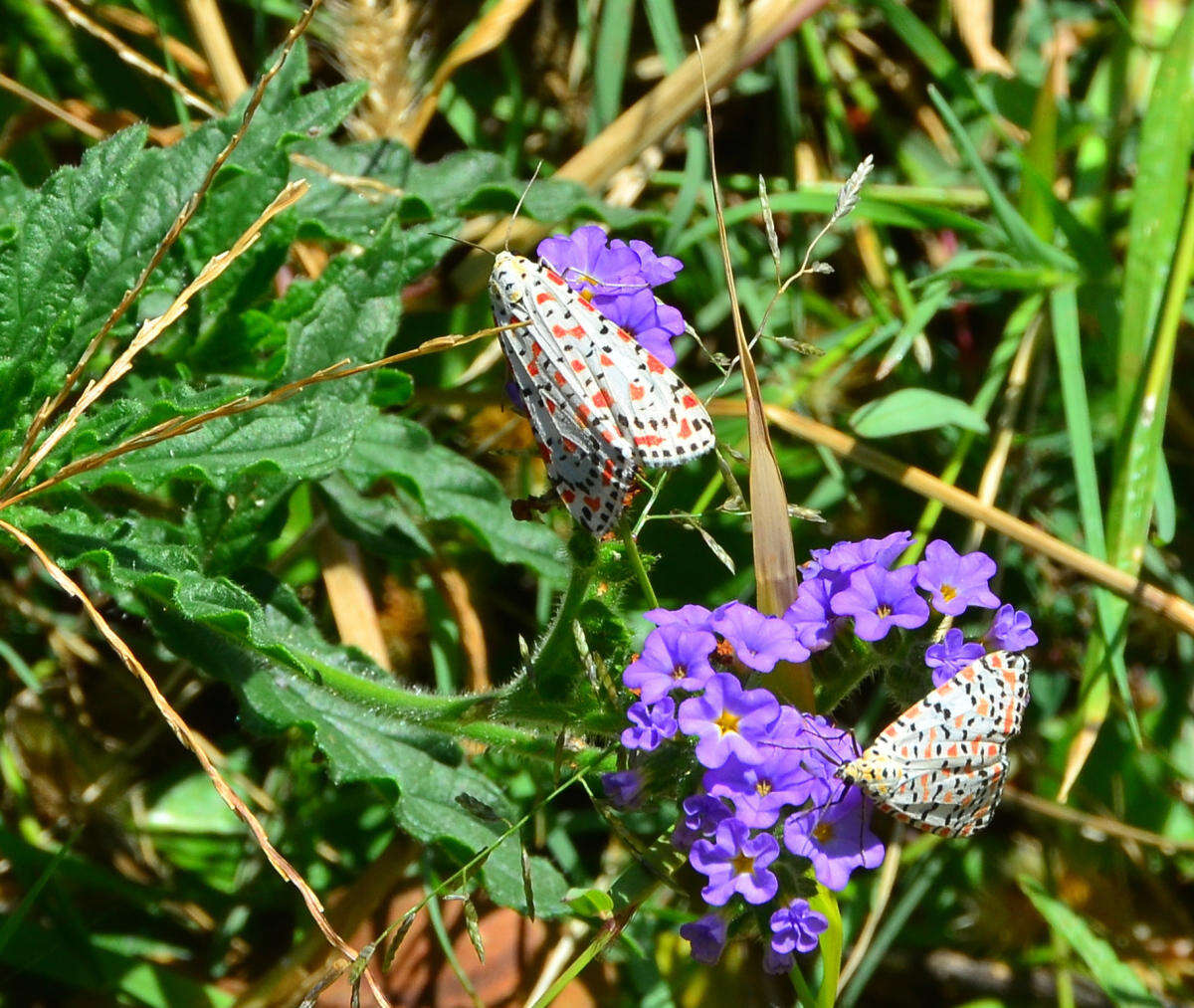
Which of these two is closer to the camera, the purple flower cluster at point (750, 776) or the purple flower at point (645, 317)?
the purple flower cluster at point (750, 776)

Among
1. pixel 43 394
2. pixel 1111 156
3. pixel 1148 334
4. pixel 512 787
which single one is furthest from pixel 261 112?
pixel 1111 156

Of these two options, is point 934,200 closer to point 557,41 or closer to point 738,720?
point 557,41

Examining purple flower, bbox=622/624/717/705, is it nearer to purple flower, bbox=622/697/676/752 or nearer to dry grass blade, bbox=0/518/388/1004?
purple flower, bbox=622/697/676/752

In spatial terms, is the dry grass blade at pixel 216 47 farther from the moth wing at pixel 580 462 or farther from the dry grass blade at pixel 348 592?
the moth wing at pixel 580 462

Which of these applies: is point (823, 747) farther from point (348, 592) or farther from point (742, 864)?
point (348, 592)

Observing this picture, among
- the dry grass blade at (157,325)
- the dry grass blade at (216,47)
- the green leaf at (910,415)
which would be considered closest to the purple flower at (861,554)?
the dry grass blade at (157,325)

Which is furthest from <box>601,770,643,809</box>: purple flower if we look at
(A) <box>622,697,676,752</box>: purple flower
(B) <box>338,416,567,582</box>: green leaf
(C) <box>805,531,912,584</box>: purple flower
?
(B) <box>338,416,567,582</box>: green leaf

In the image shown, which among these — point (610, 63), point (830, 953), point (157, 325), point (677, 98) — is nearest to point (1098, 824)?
point (830, 953)
